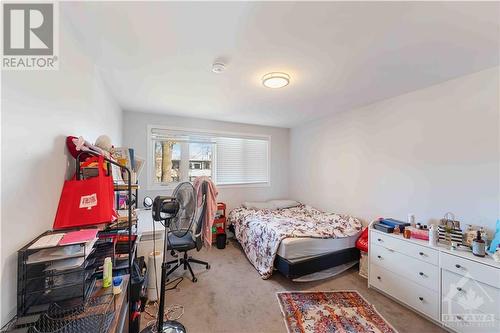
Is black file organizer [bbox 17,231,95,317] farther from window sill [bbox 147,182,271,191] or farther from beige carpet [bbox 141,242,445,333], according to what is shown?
window sill [bbox 147,182,271,191]

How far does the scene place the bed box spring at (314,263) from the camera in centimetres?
235

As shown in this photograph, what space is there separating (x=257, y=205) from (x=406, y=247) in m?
2.45

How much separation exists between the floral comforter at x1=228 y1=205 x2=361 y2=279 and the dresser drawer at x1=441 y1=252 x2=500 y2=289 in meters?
1.05

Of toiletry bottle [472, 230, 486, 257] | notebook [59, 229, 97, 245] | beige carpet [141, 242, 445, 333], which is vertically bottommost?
beige carpet [141, 242, 445, 333]

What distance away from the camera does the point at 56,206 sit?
1.17 m

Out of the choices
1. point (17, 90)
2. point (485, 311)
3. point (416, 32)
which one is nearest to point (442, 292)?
point (485, 311)

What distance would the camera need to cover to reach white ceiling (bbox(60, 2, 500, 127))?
1239mm

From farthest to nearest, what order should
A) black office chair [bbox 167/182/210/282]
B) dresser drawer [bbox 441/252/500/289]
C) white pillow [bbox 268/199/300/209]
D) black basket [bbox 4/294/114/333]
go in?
white pillow [bbox 268/199/300/209]
black office chair [bbox 167/182/210/282]
dresser drawer [bbox 441/252/500/289]
black basket [bbox 4/294/114/333]

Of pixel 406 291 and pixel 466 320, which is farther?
pixel 406 291

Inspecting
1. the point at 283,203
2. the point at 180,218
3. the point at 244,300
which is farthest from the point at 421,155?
the point at 180,218

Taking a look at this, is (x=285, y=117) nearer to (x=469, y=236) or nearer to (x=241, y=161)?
(x=241, y=161)

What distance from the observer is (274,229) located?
2.69 meters

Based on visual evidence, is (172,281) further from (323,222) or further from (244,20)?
(244,20)

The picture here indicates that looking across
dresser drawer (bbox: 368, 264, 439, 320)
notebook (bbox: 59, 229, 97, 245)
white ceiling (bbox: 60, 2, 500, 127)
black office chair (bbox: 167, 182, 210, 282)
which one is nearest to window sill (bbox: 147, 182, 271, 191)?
black office chair (bbox: 167, 182, 210, 282)
